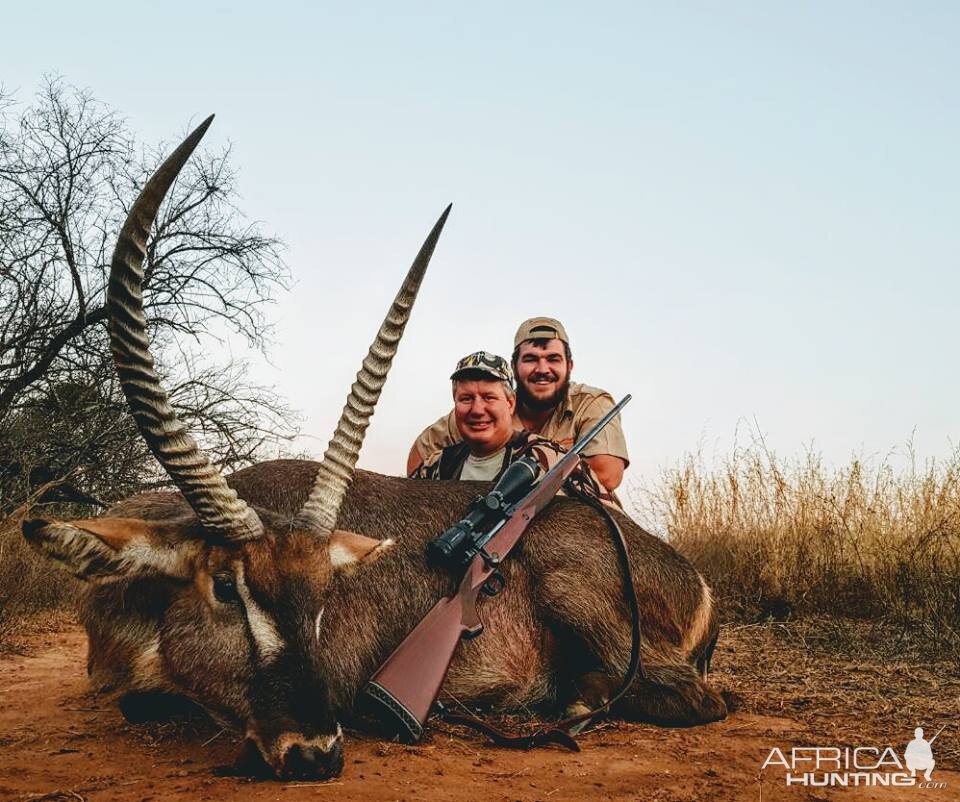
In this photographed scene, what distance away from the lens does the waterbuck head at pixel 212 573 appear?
3.02 meters

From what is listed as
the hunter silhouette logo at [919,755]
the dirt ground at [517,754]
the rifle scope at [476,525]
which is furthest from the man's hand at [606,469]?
the hunter silhouette logo at [919,755]

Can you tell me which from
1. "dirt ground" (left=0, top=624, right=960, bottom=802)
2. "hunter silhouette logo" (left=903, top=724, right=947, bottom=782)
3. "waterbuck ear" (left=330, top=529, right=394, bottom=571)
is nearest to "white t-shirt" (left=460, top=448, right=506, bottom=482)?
"dirt ground" (left=0, top=624, right=960, bottom=802)

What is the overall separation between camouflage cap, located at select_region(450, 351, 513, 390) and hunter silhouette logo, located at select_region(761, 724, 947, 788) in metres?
3.01

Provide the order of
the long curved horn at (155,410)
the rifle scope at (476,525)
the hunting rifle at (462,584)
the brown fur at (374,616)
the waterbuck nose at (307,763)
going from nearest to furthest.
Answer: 1. the waterbuck nose at (307,763)
2. the long curved horn at (155,410)
3. the brown fur at (374,616)
4. the hunting rifle at (462,584)
5. the rifle scope at (476,525)

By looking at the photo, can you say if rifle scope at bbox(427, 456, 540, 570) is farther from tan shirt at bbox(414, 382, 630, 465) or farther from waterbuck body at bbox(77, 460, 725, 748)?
tan shirt at bbox(414, 382, 630, 465)

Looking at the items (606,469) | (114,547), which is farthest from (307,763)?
(606,469)

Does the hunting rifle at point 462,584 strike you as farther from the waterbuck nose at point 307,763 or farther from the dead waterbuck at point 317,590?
the waterbuck nose at point 307,763

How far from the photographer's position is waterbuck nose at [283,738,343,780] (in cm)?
296

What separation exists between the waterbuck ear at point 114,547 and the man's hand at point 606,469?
4030mm

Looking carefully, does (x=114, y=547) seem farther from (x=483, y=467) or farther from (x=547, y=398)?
(x=547, y=398)

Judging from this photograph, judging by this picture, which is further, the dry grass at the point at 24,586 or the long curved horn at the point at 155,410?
the dry grass at the point at 24,586

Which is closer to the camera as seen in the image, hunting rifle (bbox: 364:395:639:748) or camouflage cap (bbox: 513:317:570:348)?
hunting rifle (bbox: 364:395:639:748)

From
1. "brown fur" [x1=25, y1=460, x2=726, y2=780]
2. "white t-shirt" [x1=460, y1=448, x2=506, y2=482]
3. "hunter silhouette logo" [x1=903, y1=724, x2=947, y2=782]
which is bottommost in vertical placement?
"hunter silhouette logo" [x1=903, y1=724, x2=947, y2=782]

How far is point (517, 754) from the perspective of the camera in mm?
3598
